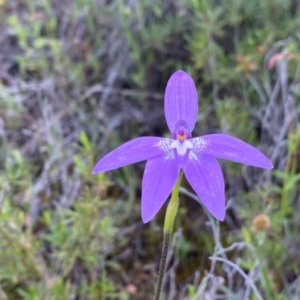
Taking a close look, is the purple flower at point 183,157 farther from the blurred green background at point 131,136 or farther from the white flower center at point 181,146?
the blurred green background at point 131,136

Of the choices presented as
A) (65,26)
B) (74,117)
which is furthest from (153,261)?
(65,26)

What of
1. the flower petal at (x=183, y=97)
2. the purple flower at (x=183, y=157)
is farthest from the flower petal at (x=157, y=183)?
the flower petal at (x=183, y=97)

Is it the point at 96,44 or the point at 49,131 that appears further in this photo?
the point at 96,44

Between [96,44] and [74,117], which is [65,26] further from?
[74,117]

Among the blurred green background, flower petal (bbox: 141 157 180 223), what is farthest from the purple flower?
the blurred green background

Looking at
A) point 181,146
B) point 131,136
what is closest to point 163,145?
point 181,146

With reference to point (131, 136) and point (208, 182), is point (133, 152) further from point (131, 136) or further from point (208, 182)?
point (131, 136)

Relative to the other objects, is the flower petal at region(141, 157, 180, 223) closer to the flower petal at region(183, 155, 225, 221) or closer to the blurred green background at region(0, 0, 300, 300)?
the flower petal at region(183, 155, 225, 221)
